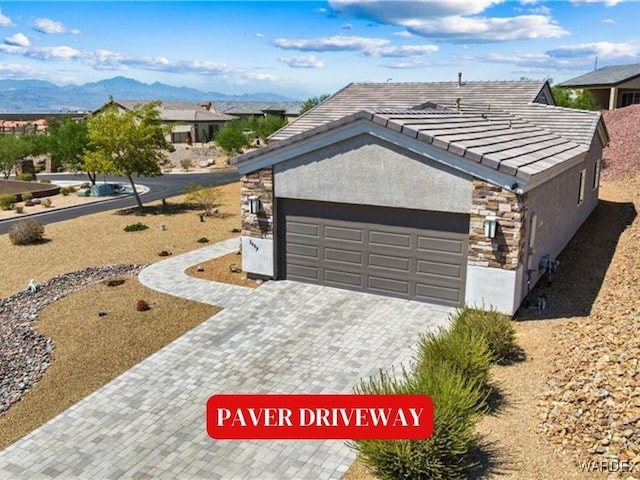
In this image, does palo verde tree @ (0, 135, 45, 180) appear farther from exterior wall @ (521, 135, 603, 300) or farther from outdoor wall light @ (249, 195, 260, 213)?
exterior wall @ (521, 135, 603, 300)

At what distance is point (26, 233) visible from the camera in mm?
23719

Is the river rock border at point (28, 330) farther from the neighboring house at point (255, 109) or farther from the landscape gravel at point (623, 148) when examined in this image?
the neighboring house at point (255, 109)

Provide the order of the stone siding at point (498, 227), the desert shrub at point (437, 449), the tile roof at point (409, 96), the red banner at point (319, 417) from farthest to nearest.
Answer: the tile roof at point (409, 96) < the stone siding at point (498, 227) < the red banner at point (319, 417) < the desert shrub at point (437, 449)

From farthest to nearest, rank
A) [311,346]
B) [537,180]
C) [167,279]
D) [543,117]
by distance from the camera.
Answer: [543,117] < [167,279] < [537,180] < [311,346]

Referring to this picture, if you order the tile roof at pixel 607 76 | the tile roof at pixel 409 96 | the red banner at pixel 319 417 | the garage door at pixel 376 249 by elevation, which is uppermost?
the tile roof at pixel 607 76

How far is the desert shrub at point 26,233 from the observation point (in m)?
23.7

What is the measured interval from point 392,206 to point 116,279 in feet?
30.6

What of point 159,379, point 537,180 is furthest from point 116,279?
point 537,180

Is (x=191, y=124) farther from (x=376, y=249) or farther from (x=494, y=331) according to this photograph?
(x=494, y=331)

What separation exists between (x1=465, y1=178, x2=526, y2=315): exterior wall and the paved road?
23.8m

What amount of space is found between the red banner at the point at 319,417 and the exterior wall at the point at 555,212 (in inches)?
278

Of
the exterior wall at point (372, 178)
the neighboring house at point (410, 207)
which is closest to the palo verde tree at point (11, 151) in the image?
the neighboring house at point (410, 207)

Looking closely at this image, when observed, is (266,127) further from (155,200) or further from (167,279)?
(167,279)

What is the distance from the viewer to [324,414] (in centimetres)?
947
